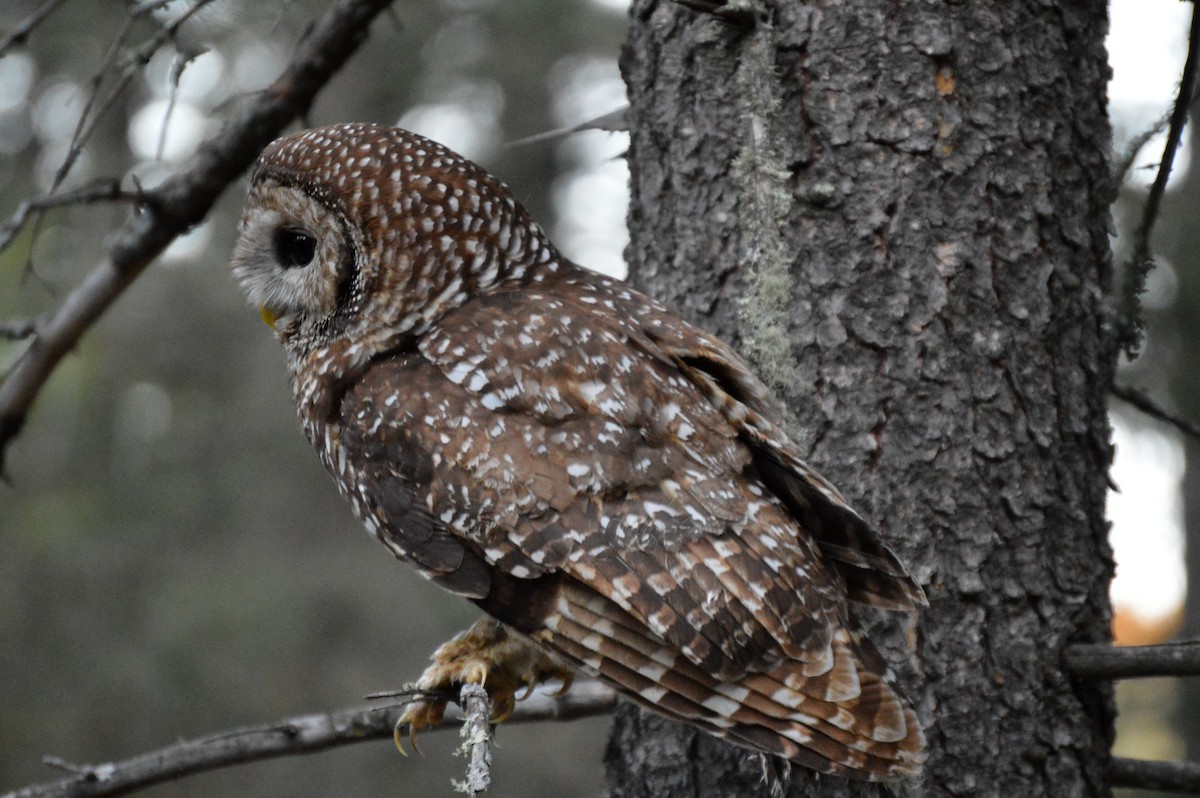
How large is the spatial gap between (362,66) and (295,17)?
94.7 inches

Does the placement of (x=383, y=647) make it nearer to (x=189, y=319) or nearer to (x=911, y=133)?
(x=189, y=319)

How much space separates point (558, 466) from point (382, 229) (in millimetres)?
856

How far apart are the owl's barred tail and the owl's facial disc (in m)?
1.27

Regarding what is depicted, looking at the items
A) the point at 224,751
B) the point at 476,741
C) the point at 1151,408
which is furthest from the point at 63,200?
the point at 1151,408

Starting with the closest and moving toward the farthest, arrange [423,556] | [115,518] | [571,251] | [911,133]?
[423,556] → [911,133] → [115,518] → [571,251]

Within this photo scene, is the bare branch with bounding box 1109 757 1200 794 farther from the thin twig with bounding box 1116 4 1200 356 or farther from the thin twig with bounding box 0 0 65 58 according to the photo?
the thin twig with bounding box 0 0 65 58

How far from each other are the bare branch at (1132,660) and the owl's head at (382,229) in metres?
1.66

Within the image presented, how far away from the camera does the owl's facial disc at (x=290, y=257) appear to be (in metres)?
2.89

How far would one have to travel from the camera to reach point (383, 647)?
35.4ft

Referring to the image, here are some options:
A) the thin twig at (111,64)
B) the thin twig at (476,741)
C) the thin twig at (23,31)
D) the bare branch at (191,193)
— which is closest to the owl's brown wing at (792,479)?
the thin twig at (476,741)

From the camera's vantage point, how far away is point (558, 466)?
2.39 m

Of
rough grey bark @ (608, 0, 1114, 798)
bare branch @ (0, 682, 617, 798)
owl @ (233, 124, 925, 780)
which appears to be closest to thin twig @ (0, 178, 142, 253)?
owl @ (233, 124, 925, 780)

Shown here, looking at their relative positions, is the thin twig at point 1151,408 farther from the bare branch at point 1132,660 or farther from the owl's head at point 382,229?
the owl's head at point 382,229

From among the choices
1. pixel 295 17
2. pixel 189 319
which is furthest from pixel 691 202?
pixel 189 319
